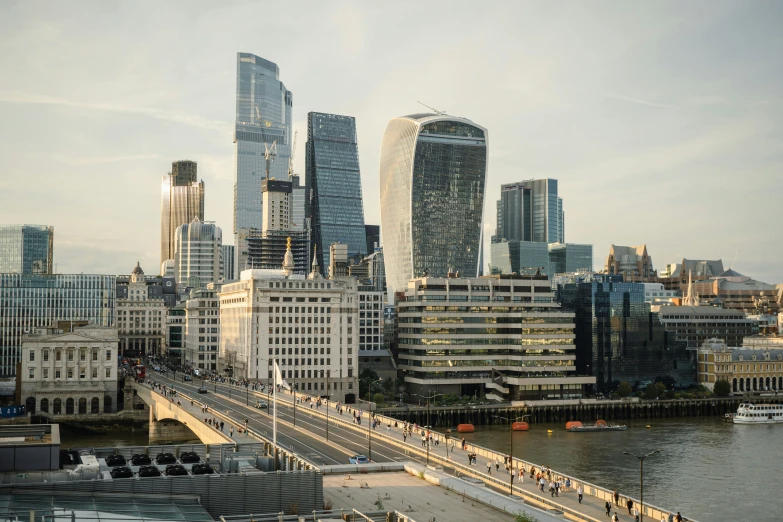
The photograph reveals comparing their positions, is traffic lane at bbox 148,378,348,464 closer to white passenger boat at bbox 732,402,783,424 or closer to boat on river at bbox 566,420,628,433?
boat on river at bbox 566,420,628,433

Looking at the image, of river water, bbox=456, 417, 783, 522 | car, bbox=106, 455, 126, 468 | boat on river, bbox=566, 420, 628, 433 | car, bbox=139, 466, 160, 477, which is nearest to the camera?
car, bbox=139, 466, 160, 477

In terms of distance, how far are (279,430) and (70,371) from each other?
7513cm

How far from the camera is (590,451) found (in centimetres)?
14325

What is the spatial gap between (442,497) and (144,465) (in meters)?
21.6

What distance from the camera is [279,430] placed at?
123 metres

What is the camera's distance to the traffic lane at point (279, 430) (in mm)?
102562

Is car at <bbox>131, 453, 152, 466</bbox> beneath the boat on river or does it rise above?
above

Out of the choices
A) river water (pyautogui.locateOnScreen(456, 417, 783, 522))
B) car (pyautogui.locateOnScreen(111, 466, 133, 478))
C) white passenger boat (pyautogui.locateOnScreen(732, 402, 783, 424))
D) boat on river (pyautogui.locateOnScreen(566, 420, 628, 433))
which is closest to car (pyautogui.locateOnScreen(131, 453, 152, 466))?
car (pyautogui.locateOnScreen(111, 466, 133, 478))

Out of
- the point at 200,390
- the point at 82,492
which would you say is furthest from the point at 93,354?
the point at 82,492

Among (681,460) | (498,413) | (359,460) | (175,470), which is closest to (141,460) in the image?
(175,470)

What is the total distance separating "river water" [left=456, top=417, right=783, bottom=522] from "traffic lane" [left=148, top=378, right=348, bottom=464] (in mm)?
32500

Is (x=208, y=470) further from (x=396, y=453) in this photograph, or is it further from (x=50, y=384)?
(x=50, y=384)

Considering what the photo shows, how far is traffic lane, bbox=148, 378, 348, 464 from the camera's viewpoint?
336 ft

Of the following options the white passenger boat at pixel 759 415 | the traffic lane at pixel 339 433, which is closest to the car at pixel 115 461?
the traffic lane at pixel 339 433
